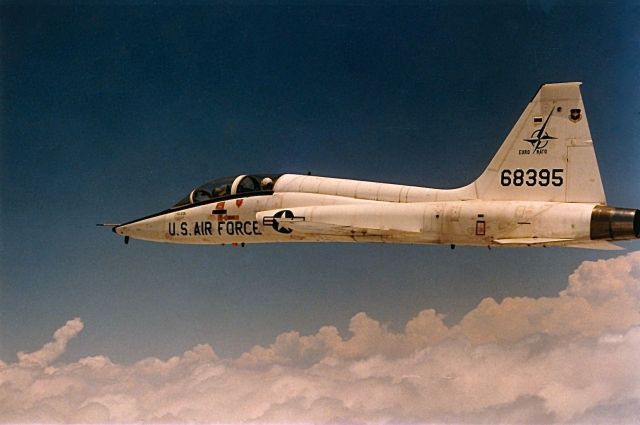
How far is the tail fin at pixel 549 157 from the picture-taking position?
11641 mm

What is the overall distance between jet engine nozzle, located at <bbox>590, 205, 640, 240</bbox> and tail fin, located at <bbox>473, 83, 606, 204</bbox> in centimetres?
39

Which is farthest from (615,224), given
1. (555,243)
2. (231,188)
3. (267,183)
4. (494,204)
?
(231,188)

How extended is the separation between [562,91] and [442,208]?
94.3 inches

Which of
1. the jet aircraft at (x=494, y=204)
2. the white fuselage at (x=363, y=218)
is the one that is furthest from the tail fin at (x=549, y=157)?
the white fuselage at (x=363, y=218)

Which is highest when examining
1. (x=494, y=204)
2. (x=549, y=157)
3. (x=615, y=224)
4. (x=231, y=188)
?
(x=549, y=157)

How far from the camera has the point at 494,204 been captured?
11.8m

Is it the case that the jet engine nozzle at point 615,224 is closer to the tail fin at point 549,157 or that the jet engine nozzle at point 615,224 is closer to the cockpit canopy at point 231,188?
the tail fin at point 549,157

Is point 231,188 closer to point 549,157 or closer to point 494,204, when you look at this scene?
point 494,204

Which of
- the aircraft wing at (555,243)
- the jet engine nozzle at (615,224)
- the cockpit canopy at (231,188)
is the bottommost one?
the aircraft wing at (555,243)

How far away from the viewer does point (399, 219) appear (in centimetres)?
1241

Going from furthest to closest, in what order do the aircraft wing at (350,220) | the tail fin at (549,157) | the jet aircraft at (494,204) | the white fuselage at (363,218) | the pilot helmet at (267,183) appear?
the pilot helmet at (267,183), the aircraft wing at (350,220), the tail fin at (549,157), the white fuselage at (363,218), the jet aircraft at (494,204)

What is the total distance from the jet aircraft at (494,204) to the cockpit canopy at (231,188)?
4 cm

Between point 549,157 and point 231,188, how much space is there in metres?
5.37

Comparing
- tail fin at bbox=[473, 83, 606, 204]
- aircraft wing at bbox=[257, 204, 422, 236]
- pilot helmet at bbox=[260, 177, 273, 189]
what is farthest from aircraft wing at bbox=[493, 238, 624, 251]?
pilot helmet at bbox=[260, 177, 273, 189]
